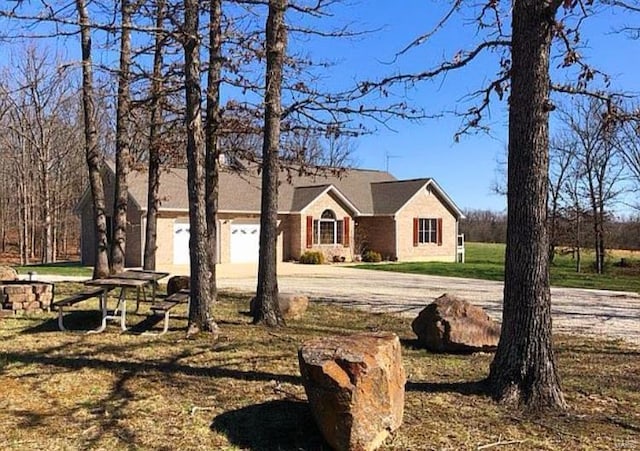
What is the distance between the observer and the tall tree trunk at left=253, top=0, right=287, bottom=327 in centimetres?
877

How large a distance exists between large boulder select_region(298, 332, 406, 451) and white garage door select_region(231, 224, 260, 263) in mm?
22802

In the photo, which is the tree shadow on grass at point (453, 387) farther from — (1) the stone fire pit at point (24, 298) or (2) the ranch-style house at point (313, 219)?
(2) the ranch-style house at point (313, 219)

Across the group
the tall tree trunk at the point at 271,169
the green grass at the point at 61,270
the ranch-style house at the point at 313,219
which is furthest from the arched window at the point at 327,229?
the tall tree trunk at the point at 271,169

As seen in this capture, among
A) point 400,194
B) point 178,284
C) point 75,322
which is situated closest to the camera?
point 75,322

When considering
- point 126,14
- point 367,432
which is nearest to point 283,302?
point 126,14

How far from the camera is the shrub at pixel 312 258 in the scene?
27.4 m

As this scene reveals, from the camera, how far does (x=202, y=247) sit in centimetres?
789

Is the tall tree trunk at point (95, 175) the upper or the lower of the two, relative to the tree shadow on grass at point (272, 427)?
upper

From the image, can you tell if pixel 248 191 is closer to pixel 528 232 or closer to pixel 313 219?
pixel 313 219

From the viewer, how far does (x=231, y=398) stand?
505 cm

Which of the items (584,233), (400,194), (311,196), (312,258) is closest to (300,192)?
(311,196)

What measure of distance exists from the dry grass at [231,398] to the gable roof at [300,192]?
16.5m

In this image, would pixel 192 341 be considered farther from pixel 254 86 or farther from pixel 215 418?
pixel 254 86

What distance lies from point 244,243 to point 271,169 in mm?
18716
